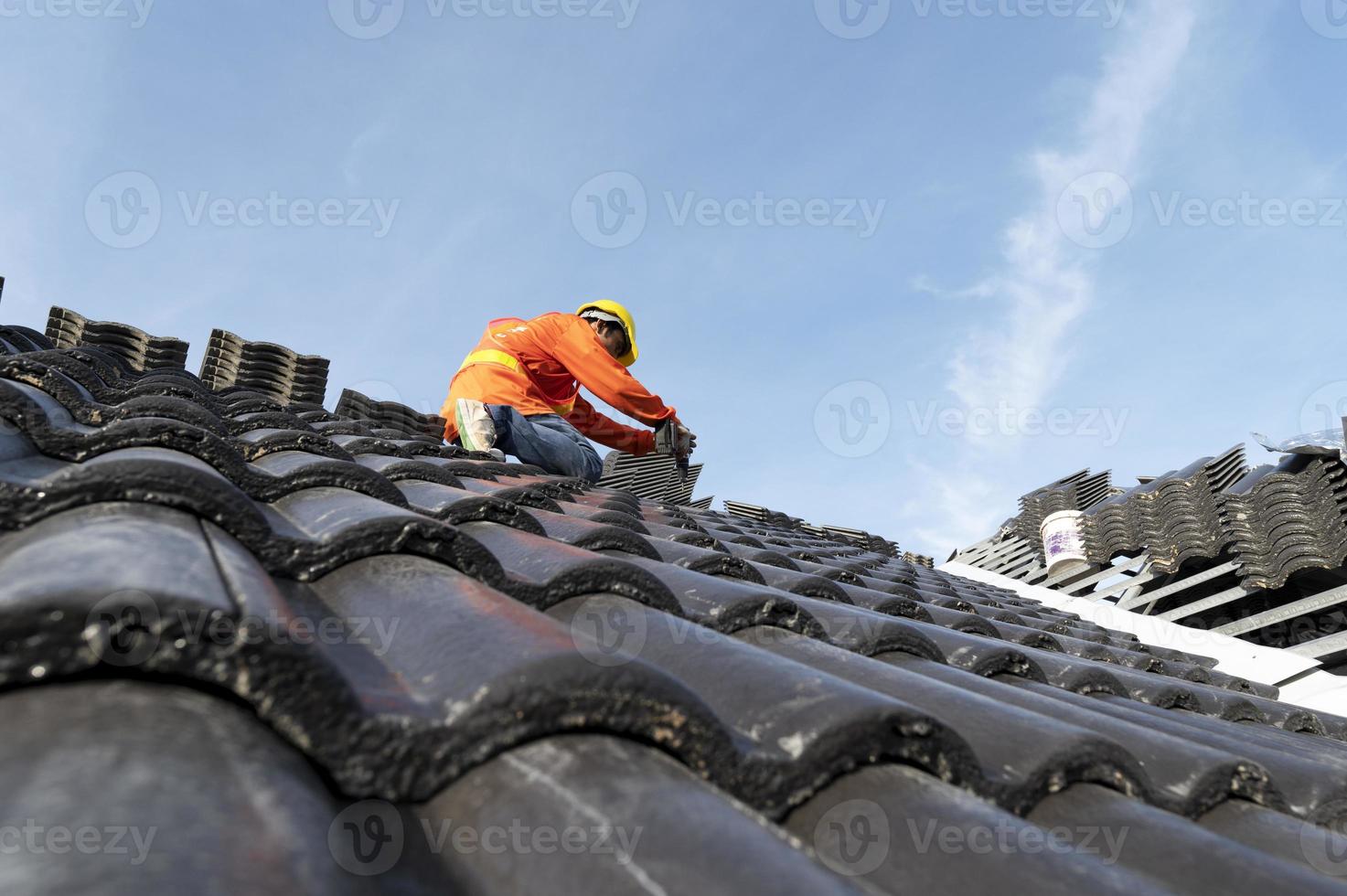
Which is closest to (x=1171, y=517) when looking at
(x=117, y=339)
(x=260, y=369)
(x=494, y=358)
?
(x=494, y=358)

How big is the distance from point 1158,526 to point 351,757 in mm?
9226

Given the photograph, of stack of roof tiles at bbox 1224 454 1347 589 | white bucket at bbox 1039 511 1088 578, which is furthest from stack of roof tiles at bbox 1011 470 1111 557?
stack of roof tiles at bbox 1224 454 1347 589

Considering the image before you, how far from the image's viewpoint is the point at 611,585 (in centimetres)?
184

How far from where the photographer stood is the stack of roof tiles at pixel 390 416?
6137mm

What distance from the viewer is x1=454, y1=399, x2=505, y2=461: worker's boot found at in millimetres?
5887

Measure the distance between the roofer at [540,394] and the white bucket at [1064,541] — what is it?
16.5ft

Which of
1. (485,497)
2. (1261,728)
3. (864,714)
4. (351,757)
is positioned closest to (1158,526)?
(1261,728)

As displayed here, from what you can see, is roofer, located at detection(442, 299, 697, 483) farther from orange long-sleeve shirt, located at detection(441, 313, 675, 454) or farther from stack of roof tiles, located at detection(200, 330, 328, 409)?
stack of roof tiles, located at detection(200, 330, 328, 409)

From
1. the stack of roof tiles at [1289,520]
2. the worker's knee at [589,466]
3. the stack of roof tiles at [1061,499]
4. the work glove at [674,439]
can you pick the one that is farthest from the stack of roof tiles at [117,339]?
the stack of roof tiles at [1061,499]

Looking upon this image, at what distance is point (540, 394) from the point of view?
262 inches

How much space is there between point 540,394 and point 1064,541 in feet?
20.2

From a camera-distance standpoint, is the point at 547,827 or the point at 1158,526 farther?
the point at 1158,526

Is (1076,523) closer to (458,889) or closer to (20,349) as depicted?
(20,349)

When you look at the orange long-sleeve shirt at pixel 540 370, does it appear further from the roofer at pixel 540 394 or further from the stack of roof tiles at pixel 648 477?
the stack of roof tiles at pixel 648 477
